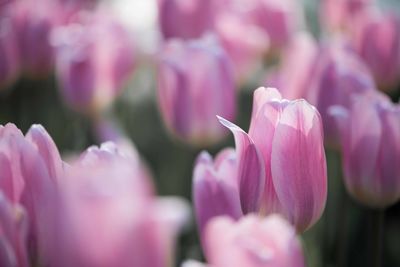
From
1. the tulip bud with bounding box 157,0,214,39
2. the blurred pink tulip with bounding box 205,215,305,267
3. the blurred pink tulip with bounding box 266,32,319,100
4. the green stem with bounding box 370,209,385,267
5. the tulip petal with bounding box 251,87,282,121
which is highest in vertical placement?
the tulip bud with bounding box 157,0,214,39

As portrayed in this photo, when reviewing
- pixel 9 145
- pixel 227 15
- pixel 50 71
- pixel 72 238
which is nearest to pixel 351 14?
pixel 227 15

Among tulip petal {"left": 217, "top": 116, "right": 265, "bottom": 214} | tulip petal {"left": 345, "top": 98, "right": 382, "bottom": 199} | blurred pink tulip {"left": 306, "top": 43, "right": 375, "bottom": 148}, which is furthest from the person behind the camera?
blurred pink tulip {"left": 306, "top": 43, "right": 375, "bottom": 148}

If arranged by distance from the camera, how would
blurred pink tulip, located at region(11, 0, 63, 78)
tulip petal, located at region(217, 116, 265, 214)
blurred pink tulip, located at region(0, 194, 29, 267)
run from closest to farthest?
blurred pink tulip, located at region(0, 194, 29, 267), tulip petal, located at region(217, 116, 265, 214), blurred pink tulip, located at region(11, 0, 63, 78)

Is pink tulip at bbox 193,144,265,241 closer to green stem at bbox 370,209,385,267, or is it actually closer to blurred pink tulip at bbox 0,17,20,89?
green stem at bbox 370,209,385,267

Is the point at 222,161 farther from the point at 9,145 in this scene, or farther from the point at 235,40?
the point at 235,40

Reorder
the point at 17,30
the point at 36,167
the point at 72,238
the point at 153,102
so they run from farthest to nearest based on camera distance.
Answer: the point at 153,102 < the point at 17,30 < the point at 36,167 < the point at 72,238

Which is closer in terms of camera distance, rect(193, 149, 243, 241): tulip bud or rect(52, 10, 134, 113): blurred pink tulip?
rect(193, 149, 243, 241): tulip bud

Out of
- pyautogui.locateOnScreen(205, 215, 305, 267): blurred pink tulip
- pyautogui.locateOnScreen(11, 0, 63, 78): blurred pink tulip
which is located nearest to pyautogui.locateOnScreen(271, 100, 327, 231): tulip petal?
pyautogui.locateOnScreen(205, 215, 305, 267): blurred pink tulip

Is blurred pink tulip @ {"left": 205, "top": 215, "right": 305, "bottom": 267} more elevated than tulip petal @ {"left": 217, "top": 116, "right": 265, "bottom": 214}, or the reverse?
tulip petal @ {"left": 217, "top": 116, "right": 265, "bottom": 214}
